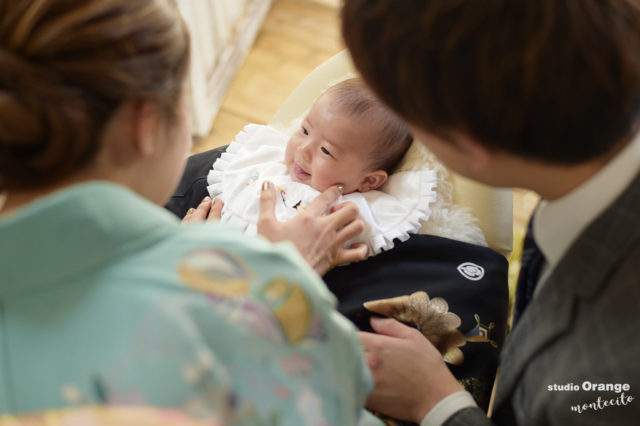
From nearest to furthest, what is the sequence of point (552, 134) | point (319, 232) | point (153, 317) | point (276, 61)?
→ point (153, 317)
point (552, 134)
point (319, 232)
point (276, 61)

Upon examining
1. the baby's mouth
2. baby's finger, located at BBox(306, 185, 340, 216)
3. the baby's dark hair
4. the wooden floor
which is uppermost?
the baby's dark hair

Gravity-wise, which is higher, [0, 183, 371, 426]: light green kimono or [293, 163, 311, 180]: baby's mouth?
[0, 183, 371, 426]: light green kimono

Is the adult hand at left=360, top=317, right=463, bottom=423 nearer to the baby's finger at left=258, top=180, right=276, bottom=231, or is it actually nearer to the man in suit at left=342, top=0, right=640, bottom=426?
the man in suit at left=342, top=0, right=640, bottom=426

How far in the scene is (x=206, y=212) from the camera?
1.19 metres

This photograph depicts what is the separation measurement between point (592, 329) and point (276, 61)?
218 cm

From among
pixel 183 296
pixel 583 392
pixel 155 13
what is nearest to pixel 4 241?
pixel 183 296

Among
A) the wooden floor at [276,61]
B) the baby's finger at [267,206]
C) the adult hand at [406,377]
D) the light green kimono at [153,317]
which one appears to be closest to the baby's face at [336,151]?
the baby's finger at [267,206]

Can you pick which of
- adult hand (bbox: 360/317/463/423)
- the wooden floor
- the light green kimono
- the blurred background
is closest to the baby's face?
adult hand (bbox: 360/317/463/423)

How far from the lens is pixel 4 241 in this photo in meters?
0.50

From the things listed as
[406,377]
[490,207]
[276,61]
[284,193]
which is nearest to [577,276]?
[406,377]

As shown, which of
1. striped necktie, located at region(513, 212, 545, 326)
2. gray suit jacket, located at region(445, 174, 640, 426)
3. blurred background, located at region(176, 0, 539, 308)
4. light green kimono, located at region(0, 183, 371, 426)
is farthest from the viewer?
blurred background, located at region(176, 0, 539, 308)

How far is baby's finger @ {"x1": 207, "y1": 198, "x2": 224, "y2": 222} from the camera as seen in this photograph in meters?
1.17

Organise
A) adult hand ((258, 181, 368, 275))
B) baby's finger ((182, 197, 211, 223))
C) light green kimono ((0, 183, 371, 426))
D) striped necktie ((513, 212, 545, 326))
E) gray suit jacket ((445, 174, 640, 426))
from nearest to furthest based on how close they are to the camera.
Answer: light green kimono ((0, 183, 371, 426)), gray suit jacket ((445, 174, 640, 426)), striped necktie ((513, 212, 545, 326)), adult hand ((258, 181, 368, 275)), baby's finger ((182, 197, 211, 223))

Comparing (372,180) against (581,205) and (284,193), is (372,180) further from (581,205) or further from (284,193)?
(581,205)
